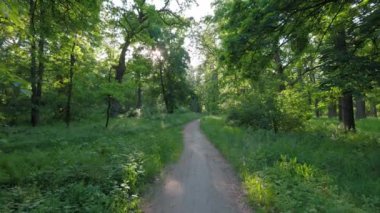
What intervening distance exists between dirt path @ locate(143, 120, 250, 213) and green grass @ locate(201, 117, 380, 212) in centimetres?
40

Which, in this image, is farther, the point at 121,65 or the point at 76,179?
the point at 121,65

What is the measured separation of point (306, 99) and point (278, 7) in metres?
9.93

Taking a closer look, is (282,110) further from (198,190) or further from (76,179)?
(76,179)

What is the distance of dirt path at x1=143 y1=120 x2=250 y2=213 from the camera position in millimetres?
6535

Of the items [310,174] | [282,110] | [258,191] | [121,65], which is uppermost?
[121,65]

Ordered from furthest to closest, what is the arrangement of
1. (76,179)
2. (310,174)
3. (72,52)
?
(72,52)
(310,174)
(76,179)

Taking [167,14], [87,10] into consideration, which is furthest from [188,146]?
[87,10]

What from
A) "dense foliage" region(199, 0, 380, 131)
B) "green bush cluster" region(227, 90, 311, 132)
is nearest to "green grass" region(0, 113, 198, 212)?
"dense foliage" region(199, 0, 380, 131)

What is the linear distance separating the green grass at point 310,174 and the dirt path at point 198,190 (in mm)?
397

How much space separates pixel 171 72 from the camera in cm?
4059

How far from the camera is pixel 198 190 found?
7.75 meters

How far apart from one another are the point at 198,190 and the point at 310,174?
2.87m

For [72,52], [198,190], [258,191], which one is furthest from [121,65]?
[258,191]

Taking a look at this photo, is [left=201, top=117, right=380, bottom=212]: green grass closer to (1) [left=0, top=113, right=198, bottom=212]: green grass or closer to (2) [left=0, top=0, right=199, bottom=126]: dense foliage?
(1) [left=0, top=113, right=198, bottom=212]: green grass
